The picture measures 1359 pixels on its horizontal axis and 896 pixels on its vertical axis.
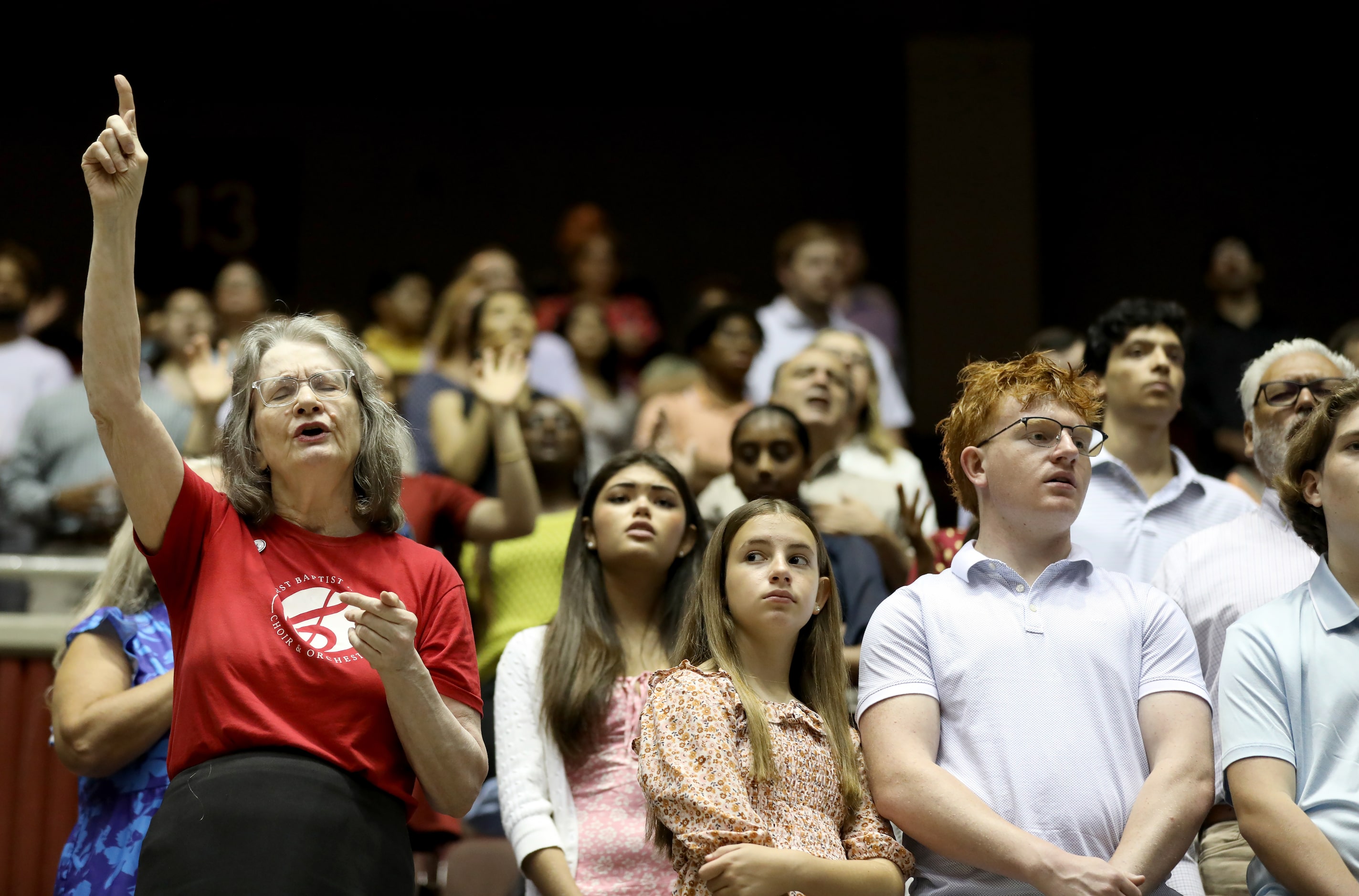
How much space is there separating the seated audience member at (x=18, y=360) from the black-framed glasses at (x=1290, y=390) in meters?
4.23

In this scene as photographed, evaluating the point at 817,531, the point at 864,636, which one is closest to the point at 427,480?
the point at 817,531

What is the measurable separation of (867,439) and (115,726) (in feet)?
8.98

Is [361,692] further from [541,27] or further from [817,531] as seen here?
[541,27]

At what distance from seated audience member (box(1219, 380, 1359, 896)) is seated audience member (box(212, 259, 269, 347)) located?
14.3ft

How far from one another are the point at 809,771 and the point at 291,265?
7176mm

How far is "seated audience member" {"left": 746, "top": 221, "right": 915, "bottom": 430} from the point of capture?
19.7ft

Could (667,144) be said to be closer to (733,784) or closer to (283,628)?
(733,784)

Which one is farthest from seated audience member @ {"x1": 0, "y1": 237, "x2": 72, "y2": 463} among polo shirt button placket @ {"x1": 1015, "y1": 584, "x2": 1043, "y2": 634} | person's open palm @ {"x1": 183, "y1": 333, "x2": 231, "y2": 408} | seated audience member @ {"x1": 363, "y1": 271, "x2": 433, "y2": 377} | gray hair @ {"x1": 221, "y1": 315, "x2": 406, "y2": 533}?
polo shirt button placket @ {"x1": 1015, "y1": 584, "x2": 1043, "y2": 634}

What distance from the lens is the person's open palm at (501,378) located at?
4199 millimetres

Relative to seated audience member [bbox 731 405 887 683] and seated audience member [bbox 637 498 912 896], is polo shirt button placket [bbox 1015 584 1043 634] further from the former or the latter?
seated audience member [bbox 731 405 887 683]

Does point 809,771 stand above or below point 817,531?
below

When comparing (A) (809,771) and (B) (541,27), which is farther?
(B) (541,27)

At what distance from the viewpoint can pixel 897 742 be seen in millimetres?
2529

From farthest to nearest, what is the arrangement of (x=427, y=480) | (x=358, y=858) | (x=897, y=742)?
(x=427, y=480) → (x=897, y=742) → (x=358, y=858)
